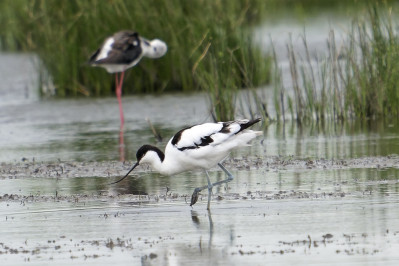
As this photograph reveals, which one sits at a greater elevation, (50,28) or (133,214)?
(50,28)

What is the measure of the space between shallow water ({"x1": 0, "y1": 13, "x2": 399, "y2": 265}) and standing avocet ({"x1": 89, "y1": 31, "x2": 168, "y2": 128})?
280 centimetres

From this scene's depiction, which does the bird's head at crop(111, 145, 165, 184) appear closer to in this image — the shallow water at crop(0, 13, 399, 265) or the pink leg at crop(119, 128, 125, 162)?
the shallow water at crop(0, 13, 399, 265)

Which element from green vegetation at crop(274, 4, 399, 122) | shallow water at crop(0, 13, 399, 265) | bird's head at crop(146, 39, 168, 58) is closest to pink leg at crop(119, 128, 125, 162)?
shallow water at crop(0, 13, 399, 265)

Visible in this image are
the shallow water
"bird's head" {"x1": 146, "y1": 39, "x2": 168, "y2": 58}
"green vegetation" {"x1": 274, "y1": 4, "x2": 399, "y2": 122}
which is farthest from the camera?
"bird's head" {"x1": 146, "y1": 39, "x2": 168, "y2": 58}

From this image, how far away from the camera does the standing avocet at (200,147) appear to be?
8602 mm

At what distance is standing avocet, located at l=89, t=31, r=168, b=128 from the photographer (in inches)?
675

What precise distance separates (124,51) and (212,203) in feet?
29.8

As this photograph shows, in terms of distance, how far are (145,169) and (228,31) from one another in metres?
6.99

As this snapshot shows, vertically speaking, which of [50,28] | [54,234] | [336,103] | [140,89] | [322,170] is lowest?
[54,234]

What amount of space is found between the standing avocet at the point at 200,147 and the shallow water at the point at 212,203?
1.04 ft

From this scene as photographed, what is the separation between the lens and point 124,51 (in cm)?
1722

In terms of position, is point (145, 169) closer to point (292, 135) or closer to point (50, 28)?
point (292, 135)

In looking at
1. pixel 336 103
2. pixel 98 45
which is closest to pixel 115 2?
pixel 98 45

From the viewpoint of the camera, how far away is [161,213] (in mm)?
8016
